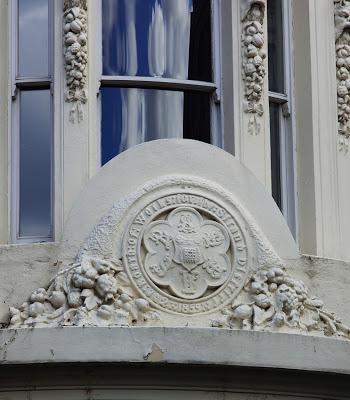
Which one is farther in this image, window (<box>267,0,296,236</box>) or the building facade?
window (<box>267,0,296,236</box>)

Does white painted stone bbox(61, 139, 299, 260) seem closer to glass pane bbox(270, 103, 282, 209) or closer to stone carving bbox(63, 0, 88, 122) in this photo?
stone carving bbox(63, 0, 88, 122)

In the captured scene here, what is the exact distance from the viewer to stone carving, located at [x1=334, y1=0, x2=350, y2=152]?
17.6 m

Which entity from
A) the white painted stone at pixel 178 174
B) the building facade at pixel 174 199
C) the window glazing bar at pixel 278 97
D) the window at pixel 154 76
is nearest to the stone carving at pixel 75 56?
the building facade at pixel 174 199

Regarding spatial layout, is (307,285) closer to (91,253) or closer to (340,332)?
(340,332)

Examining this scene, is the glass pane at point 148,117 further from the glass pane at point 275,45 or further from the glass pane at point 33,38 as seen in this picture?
the glass pane at point 275,45

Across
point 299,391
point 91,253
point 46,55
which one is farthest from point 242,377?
point 46,55

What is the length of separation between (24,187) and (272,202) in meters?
2.19

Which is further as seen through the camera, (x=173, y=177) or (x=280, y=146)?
(x=280, y=146)

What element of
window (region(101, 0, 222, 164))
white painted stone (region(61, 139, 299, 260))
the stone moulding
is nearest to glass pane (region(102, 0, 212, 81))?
window (region(101, 0, 222, 164))

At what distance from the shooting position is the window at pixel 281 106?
17.4 meters

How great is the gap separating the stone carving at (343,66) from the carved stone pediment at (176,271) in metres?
1.50

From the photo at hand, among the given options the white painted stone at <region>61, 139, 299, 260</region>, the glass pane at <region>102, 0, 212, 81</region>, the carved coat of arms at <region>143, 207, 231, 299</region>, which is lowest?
the carved coat of arms at <region>143, 207, 231, 299</region>

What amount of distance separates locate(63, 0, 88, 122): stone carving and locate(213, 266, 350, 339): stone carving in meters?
2.16

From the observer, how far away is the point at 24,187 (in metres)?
16.8
